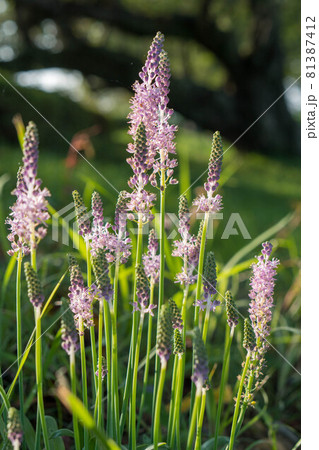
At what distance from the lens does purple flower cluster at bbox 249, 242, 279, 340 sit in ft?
4.84

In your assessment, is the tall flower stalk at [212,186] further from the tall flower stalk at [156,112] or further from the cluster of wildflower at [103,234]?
the cluster of wildflower at [103,234]

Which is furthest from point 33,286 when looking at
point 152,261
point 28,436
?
point 28,436

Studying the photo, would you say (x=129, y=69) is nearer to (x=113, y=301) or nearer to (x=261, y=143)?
(x=261, y=143)

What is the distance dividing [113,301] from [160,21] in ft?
38.8

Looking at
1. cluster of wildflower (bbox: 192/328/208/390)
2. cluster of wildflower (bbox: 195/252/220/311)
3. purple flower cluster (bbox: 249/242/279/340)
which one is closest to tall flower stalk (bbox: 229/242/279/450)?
purple flower cluster (bbox: 249/242/279/340)

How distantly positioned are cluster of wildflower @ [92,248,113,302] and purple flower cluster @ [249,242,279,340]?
438mm

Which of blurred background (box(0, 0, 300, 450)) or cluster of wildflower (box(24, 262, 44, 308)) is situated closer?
cluster of wildflower (box(24, 262, 44, 308))

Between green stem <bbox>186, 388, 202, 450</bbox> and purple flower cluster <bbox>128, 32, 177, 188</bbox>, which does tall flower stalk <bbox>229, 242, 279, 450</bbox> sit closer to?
green stem <bbox>186, 388, 202, 450</bbox>

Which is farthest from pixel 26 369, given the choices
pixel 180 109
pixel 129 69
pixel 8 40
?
pixel 8 40

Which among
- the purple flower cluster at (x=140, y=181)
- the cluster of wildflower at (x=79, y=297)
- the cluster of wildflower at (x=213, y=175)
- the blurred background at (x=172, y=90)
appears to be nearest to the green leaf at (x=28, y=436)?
the cluster of wildflower at (x=79, y=297)

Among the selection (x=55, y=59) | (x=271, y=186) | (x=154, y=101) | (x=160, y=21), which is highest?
(x=160, y=21)

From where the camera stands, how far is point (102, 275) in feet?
4.51

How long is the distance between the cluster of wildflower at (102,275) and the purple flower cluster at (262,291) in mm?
438
